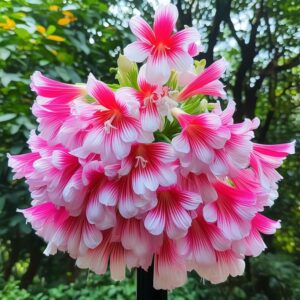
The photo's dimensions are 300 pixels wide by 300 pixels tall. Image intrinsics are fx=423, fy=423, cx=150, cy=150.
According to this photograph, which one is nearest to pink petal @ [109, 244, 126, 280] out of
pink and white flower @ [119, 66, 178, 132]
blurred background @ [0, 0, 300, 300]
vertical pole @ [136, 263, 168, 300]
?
vertical pole @ [136, 263, 168, 300]

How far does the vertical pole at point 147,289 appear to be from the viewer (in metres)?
0.38

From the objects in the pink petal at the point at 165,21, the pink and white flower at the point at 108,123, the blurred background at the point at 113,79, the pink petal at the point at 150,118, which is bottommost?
the blurred background at the point at 113,79

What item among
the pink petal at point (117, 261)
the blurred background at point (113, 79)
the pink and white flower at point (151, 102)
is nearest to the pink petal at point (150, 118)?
the pink and white flower at point (151, 102)

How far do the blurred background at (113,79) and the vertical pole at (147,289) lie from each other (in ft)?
3.02

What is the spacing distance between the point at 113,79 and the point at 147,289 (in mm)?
1280

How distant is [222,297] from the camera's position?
1.65m

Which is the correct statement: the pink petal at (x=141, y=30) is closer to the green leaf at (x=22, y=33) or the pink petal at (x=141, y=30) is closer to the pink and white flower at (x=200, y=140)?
the pink and white flower at (x=200, y=140)

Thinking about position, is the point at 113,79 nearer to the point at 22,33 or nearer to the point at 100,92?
the point at 22,33

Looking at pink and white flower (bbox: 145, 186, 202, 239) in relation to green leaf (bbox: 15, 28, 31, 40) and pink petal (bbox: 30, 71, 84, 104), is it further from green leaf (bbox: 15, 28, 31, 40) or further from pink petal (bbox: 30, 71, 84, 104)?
green leaf (bbox: 15, 28, 31, 40)

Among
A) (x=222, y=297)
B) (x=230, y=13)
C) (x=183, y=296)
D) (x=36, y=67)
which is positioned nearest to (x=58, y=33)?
(x=36, y=67)

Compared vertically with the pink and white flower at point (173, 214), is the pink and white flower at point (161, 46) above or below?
above

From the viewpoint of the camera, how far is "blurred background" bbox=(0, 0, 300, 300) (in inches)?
52.7

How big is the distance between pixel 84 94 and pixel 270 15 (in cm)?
176

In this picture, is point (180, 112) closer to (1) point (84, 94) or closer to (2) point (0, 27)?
(1) point (84, 94)
